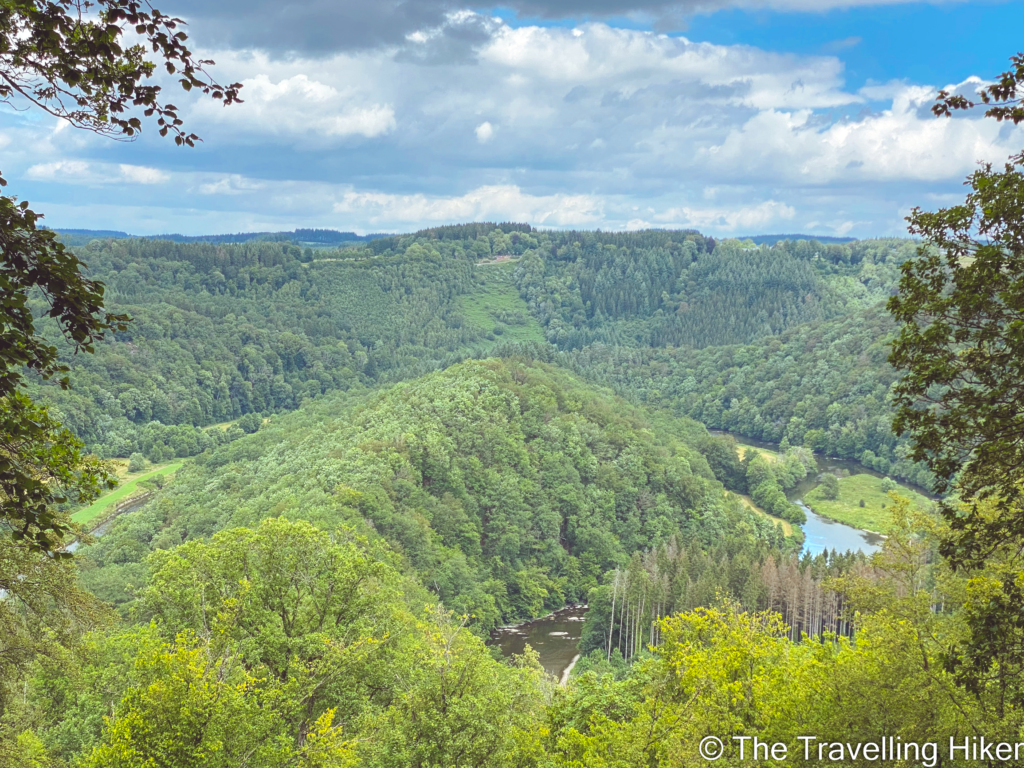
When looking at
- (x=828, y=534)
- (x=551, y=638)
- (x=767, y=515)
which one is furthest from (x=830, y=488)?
(x=551, y=638)

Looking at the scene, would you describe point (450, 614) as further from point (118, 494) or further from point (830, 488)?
point (830, 488)

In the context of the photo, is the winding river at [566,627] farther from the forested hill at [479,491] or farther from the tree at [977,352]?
the tree at [977,352]

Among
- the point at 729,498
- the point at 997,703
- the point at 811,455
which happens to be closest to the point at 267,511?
the point at 997,703

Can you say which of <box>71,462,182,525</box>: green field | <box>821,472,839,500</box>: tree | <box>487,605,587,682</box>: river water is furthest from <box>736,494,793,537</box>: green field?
<box>71,462,182,525</box>: green field

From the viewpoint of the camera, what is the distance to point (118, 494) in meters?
131

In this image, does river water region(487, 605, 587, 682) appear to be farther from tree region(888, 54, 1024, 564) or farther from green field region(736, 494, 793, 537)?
tree region(888, 54, 1024, 564)

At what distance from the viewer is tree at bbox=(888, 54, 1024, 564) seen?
37.3ft

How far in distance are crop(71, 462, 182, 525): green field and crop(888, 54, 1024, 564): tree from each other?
99.2 m

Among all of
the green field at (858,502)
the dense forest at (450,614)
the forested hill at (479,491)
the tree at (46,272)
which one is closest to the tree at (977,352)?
the dense forest at (450,614)

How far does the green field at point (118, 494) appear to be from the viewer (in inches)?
4564

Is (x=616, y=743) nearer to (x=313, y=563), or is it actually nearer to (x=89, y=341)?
(x=313, y=563)

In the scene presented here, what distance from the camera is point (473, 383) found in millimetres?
130750

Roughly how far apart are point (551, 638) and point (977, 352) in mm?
82298

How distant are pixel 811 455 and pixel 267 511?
14596cm
